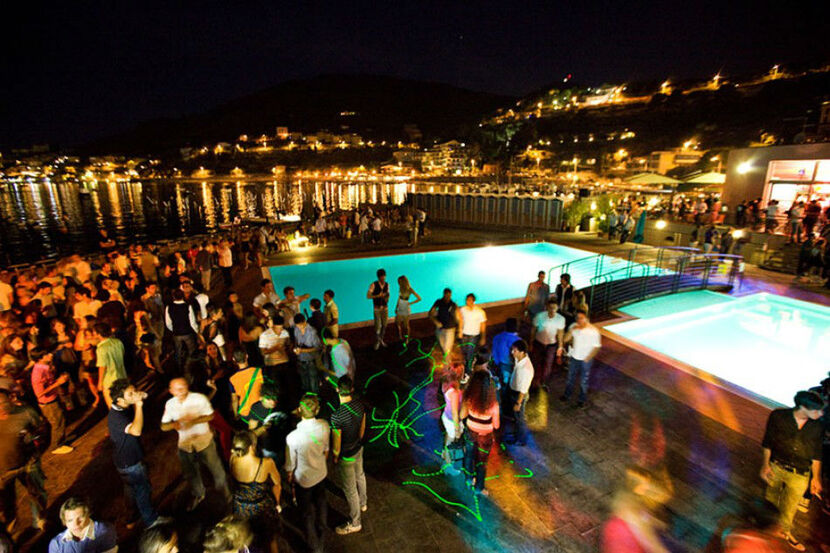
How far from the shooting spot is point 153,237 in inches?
1891

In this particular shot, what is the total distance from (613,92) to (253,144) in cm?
15538

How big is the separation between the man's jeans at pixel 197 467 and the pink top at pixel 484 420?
2763mm

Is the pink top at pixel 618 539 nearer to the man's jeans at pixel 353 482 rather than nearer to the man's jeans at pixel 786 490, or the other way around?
the man's jeans at pixel 786 490

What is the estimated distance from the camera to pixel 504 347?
222 inches

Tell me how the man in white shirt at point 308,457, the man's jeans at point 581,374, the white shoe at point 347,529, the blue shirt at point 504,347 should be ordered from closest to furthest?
the man in white shirt at point 308,457 < the white shoe at point 347,529 < the blue shirt at point 504,347 < the man's jeans at point 581,374

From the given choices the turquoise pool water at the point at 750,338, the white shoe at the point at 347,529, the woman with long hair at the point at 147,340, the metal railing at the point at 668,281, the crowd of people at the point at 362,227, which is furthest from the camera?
the crowd of people at the point at 362,227

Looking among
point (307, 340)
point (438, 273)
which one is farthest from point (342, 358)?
point (438, 273)

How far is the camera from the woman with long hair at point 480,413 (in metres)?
4.18

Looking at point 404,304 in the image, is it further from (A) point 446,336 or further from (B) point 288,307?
(B) point 288,307

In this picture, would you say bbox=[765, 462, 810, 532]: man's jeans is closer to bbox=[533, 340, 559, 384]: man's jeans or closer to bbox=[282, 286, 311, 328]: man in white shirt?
bbox=[533, 340, 559, 384]: man's jeans

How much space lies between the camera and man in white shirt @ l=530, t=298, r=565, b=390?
247 inches

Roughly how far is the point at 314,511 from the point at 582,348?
4332mm

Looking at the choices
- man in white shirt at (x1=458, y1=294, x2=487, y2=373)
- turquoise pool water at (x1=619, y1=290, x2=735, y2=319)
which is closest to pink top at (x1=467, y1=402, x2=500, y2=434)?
man in white shirt at (x1=458, y1=294, x2=487, y2=373)

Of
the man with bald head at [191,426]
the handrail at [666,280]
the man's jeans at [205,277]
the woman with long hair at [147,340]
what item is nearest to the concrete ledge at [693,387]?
the handrail at [666,280]
